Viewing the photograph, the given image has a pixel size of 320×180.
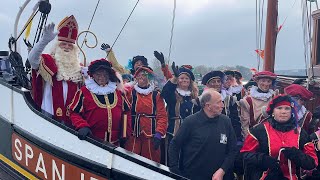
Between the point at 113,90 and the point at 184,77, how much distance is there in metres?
1.17

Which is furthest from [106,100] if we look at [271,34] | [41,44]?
[271,34]

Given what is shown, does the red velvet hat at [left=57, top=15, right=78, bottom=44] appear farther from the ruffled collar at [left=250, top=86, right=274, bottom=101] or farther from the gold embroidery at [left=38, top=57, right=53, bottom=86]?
the ruffled collar at [left=250, top=86, right=274, bottom=101]

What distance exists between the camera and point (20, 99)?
11.4ft

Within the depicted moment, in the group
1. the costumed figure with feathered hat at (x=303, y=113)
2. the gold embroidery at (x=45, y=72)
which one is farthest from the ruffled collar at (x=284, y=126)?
the gold embroidery at (x=45, y=72)

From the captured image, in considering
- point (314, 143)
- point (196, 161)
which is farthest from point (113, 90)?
point (314, 143)

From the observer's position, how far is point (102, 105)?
3396 mm

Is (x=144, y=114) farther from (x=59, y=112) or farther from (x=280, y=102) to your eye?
(x=280, y=102)

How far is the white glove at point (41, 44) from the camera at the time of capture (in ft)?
10.9

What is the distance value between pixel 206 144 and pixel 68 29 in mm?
1783

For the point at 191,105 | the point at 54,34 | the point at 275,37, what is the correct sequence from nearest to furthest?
1. the point at 54,34
2. the point at 191,105
3. the point at 275,37

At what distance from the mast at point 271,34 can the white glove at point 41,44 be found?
478cm

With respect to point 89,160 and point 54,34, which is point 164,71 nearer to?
point 54,34

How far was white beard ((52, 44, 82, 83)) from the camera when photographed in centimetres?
358

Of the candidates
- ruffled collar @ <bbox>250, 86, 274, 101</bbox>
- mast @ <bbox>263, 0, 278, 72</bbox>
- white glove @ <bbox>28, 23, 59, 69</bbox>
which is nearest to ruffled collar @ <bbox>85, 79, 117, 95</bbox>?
white glove @ <bbox>28, 23, 59, 69</bbox>
